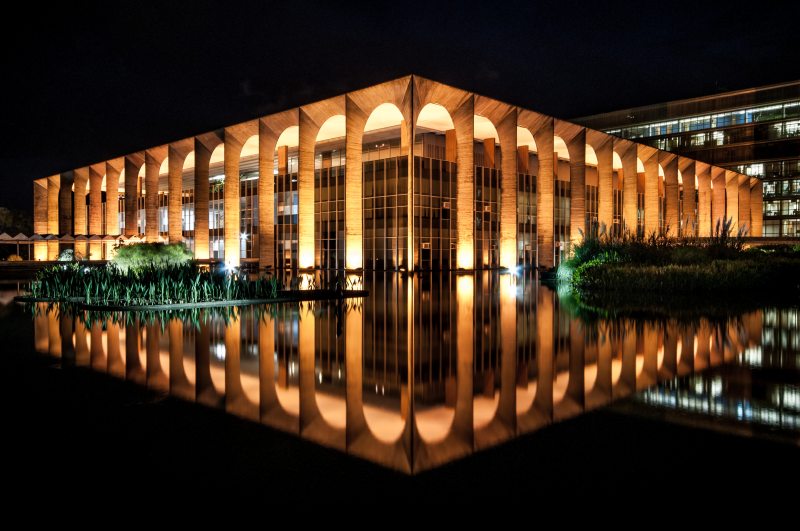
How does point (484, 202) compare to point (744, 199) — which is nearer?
point (484, 202)

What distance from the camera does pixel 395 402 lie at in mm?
5445

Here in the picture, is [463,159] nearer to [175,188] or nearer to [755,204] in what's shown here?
[175,188]

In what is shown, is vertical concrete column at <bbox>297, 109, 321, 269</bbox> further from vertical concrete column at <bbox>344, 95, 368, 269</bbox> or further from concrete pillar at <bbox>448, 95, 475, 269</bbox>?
concrete pillar at <bbox>448, 95, 475, 269</bbox>

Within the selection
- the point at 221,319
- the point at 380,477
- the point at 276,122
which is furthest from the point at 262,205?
the point at 380,477

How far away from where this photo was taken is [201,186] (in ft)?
140

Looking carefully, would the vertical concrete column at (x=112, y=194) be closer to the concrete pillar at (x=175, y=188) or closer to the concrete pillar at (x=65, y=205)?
the concrete pillar at (x=65, y=205)

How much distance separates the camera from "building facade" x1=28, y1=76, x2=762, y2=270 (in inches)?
1305

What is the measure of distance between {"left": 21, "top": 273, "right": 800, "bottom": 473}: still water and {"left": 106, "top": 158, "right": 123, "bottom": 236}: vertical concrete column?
4436cm

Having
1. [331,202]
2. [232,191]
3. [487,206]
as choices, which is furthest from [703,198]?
[232,191]

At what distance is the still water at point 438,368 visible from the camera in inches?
187

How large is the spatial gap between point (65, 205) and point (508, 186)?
48046mm

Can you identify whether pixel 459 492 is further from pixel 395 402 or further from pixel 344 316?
pixel 344 316

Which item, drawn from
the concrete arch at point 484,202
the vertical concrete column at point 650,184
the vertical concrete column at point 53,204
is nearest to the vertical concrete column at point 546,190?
the concrete arch at point 484,202

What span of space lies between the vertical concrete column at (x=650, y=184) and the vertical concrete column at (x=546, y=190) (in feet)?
49.2
